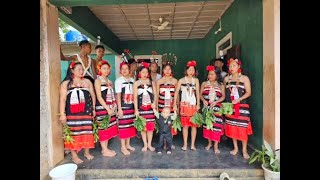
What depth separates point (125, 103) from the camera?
12.1 ft

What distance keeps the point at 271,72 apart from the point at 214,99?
39.1 inches

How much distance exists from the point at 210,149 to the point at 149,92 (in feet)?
4.99

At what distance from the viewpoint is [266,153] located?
3.01 metres

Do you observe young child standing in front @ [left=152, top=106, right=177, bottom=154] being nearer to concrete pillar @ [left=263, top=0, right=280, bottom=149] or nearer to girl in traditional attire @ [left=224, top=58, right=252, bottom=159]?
girl in traditional attire @ [left=224, top=58, right=252, bottom=159]

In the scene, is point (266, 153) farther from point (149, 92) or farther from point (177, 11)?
point (177, 11)

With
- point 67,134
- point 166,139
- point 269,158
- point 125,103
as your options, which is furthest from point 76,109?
point 269,158

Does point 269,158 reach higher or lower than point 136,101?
lower

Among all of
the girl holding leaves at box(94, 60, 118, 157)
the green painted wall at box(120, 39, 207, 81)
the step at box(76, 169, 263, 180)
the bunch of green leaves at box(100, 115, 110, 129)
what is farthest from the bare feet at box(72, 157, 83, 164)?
the green painted wall at box(120, 39, 207, 81)

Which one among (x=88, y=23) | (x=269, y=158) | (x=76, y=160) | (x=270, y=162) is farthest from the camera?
(x=88, y=23)

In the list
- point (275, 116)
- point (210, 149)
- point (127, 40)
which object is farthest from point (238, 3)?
point (127, 40)

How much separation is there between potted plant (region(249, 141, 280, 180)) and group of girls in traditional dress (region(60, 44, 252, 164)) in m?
0.36

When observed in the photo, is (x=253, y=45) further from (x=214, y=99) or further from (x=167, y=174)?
(x=167, y=174)

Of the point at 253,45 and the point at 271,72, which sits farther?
the point at 253,45

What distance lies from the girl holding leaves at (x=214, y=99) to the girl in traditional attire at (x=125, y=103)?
1.31 metres
